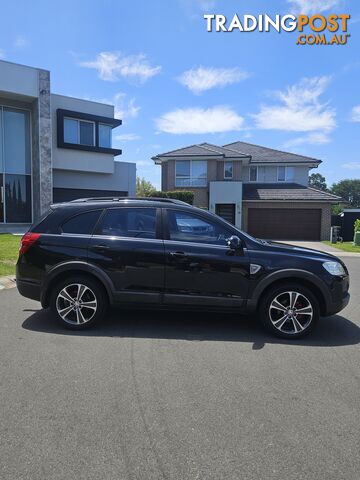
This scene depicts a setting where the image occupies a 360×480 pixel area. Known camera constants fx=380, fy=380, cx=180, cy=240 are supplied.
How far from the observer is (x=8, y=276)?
8.52 m

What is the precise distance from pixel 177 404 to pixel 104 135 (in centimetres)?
2126

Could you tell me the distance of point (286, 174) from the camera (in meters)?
30.3

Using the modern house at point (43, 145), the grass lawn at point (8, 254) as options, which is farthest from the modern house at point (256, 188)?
the grass lawn at point (8, 254)

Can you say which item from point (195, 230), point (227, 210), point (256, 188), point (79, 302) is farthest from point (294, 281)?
point (256, 188)

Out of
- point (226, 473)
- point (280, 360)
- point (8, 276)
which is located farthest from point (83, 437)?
point (8, 276)

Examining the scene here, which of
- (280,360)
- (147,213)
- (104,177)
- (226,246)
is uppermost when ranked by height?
(104,177)

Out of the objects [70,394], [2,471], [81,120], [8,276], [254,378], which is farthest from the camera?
[81,120]

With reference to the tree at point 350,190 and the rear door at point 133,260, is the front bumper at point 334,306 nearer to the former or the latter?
the rear door at point 133,260

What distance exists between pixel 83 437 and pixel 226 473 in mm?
1045

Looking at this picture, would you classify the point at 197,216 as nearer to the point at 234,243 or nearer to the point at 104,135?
the point at 234,243

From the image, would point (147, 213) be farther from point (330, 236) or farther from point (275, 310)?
point (330, 236)

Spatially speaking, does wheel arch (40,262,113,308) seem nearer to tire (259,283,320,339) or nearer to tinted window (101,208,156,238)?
tinted window (101,208,156,238)

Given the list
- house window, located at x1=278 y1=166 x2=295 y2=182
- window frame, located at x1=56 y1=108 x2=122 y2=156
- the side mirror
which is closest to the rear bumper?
the side mirror

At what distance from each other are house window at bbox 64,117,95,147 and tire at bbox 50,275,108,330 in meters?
17.7
